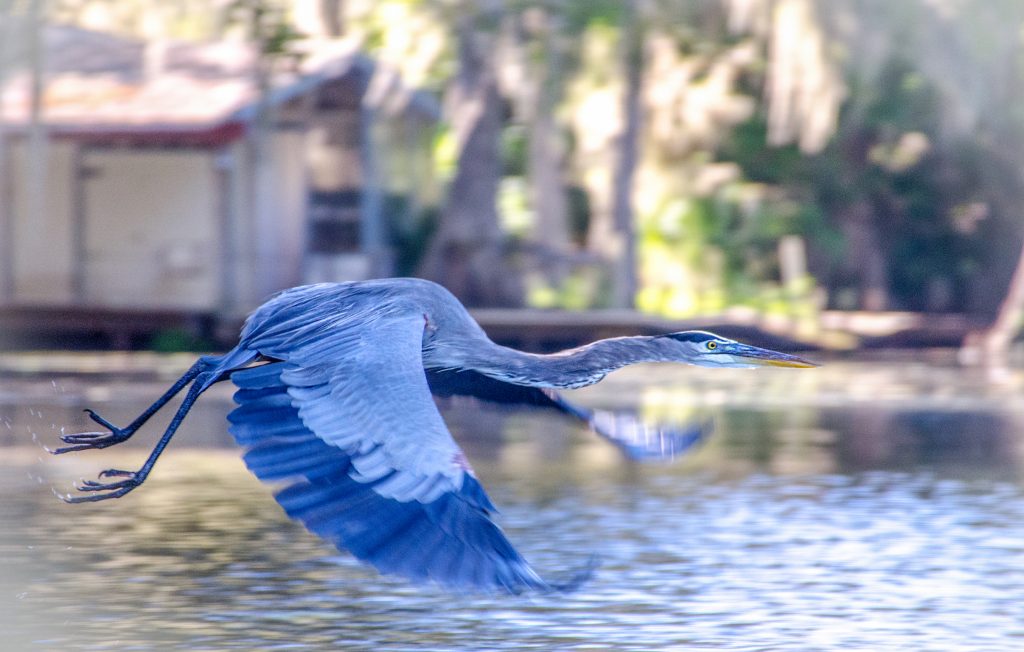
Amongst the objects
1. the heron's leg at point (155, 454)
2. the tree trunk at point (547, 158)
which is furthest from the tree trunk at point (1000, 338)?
the heron's leg at point (155, 454)

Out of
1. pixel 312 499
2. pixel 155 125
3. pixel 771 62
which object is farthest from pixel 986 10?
pixel 312 499

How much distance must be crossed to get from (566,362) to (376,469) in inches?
68.0

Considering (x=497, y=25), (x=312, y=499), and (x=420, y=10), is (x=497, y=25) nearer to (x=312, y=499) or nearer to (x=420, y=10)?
(x=420, y=10)

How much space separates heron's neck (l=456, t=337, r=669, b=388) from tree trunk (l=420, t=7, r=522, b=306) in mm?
15286

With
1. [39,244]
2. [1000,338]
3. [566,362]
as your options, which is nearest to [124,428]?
[566,362]

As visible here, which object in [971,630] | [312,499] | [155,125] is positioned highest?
[155,125]

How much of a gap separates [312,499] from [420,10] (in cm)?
1689

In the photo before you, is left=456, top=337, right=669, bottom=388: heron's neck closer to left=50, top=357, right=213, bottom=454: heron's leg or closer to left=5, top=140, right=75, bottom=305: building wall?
left=50, top=357, right=213, bottom=454: heron's leg

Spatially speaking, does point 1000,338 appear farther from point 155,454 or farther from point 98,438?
point 155,454

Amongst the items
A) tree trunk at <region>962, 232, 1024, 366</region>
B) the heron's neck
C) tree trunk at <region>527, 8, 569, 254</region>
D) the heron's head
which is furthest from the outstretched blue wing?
tree trunk at <region>527, 8, 569, 254</region>

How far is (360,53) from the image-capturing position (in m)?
23.1

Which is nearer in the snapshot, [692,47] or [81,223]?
[81,223]

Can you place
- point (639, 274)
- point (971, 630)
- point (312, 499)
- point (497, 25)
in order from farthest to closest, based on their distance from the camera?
point (639, 274) < point (497, 25) < point (971, 630) < point (312, 499)

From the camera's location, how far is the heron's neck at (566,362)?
6.86m
